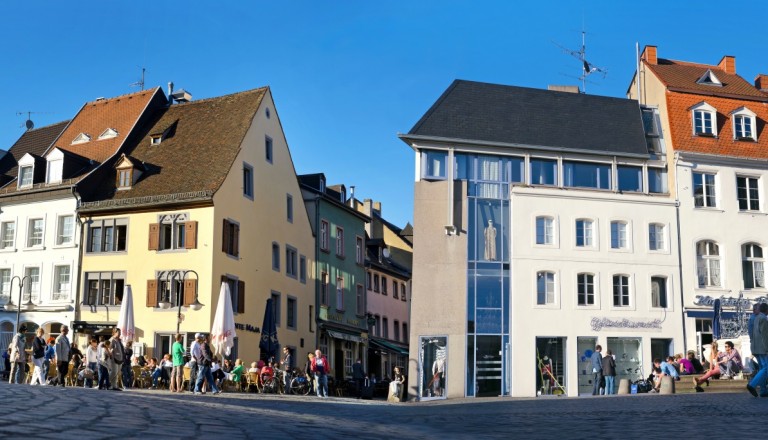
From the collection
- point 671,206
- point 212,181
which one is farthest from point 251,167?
point 671,206

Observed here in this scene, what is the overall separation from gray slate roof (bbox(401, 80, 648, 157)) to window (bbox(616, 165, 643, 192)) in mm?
784

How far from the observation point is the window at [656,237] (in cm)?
4253

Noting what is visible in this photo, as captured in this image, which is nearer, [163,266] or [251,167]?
[163,266]

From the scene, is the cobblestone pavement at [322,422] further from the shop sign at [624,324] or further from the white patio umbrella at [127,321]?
the shop sign at [624,324]

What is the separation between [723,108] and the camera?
4450cm

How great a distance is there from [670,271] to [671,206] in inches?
114

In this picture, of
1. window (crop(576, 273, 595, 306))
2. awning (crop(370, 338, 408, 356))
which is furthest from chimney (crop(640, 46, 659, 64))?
awning (crop(370, 338, 408, 356))

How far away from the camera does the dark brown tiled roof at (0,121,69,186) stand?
50875mm

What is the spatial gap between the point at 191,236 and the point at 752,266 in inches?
963

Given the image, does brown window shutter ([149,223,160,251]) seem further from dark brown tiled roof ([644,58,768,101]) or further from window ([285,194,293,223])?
dark brown tiled roof ([644,58,768,101])

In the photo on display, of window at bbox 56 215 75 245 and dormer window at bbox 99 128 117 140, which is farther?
dormer window at bbox 99 128 117 140

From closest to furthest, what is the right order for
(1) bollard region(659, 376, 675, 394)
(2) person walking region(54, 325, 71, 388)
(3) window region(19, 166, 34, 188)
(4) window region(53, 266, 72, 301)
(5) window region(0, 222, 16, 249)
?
(1) bollard region(659, 376, 675, 394), (2) person walking region(54, 325, 71, 388), (4) window region(53, 266, 72, 301), (5) window region(0, 222, 16, 249), (3) window region(19, 166, 34, 188)

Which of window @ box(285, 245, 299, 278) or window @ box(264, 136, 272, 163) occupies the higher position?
window @ box(264, 136, 272, 163)

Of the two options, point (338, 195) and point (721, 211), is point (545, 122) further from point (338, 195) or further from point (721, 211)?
point (338, 195)
